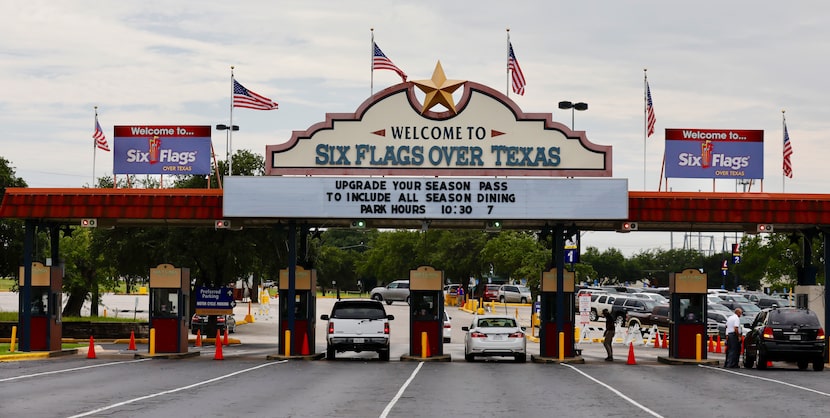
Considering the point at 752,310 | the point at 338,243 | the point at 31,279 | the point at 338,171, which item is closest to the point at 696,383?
the point at 338,171

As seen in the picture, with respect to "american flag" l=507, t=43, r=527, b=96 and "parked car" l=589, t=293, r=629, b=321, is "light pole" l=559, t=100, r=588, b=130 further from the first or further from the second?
"parked car" l=589, t=293, r=629, b=321

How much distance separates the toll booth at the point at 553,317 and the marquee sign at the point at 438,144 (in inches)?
133

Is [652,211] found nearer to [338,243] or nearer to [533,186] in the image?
[533,186]

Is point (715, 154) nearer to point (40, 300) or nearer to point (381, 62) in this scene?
point (381, 62)

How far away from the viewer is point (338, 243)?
152375mm

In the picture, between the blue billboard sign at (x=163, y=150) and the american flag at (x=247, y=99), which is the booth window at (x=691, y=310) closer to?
the american flag at (x=247, y=99)

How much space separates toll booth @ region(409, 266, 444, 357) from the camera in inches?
1350

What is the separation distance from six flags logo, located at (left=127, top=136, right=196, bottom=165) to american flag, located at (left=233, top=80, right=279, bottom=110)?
2.29 meters

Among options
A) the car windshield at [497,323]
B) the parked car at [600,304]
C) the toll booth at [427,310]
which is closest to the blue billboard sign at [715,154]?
the car windshield at [497,323]

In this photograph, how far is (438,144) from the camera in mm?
33656

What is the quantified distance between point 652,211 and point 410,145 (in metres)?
7.67

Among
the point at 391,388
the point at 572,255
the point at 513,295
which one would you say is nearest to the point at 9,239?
the point at 572,255

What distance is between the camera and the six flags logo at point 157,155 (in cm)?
3612

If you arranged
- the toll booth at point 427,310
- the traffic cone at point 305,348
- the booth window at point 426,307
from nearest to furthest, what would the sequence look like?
the traffic cone at point 305,348
the toll booth at point 427,310
the booth window at point 426,307
